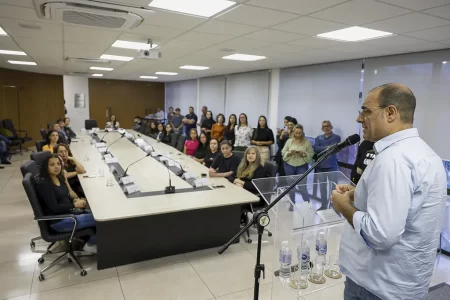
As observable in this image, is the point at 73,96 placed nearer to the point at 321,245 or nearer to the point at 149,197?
the point at 149,197

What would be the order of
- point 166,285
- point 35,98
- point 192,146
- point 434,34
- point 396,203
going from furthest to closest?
point 35,98, point 192,146, point 434,34, point 166,285, point 396,203

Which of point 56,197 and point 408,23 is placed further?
point 56,197

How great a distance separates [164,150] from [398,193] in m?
5.51

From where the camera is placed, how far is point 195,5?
2580 millimetres

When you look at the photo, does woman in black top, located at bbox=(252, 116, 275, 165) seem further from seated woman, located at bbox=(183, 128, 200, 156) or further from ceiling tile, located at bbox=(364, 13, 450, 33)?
ceiling tile, located at bbox=(364, 13, 450, 33)

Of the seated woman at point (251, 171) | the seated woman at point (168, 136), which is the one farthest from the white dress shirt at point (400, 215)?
the seated woman at point (168, 136)

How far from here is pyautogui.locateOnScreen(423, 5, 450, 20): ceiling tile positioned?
230 cm

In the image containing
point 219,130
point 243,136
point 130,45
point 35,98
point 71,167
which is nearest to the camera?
point 71,167

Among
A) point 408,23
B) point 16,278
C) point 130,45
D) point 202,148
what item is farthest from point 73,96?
point 408,23

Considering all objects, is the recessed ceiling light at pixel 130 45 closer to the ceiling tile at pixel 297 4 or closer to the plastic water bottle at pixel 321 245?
the ceiling tile at pixel 297 4

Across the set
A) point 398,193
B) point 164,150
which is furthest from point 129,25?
point 164,150

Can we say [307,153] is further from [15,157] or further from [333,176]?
[15,157]

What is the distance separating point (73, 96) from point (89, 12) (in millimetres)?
11375

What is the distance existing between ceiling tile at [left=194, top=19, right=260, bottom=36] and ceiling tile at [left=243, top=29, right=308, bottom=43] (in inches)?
5.5
